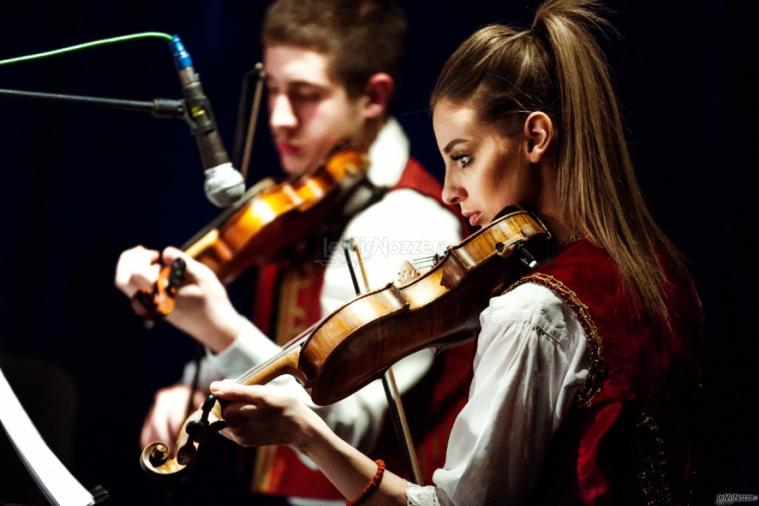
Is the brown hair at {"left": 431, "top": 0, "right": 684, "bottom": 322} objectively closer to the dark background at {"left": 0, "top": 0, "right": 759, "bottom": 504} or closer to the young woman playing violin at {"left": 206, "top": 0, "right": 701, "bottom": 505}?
the young woman playing violin at {"left": 206, "top": 0, "right": 701, "bottom": 505}

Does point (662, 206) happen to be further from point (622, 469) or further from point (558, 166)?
point (622, 469)

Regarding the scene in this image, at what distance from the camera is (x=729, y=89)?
183 cm

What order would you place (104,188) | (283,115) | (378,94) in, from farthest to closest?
(104,188)
(283,115)
(378,94)

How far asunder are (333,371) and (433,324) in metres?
0.16

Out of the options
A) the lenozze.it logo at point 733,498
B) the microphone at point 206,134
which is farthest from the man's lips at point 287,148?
the lenozze.it logo at point 733,498

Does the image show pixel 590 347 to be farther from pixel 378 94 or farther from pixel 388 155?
pixel 378 94

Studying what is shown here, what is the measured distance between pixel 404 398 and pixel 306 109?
0.77 meters

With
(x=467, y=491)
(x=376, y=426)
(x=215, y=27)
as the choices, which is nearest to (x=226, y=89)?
(x=215, y=27)

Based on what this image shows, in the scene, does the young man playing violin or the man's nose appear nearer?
the young man playing violin

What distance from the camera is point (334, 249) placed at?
187 cm

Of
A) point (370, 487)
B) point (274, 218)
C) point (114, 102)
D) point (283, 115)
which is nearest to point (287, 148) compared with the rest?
point (283, 115)

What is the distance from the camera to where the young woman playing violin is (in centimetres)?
132

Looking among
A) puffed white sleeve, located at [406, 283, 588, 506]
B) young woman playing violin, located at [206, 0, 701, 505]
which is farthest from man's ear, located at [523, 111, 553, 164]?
puffed white sleeve, located at [406, 283, 588, 506]

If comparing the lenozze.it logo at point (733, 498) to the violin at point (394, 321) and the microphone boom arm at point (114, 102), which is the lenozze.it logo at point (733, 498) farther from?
the microphone boom arm at point (114, 102)
